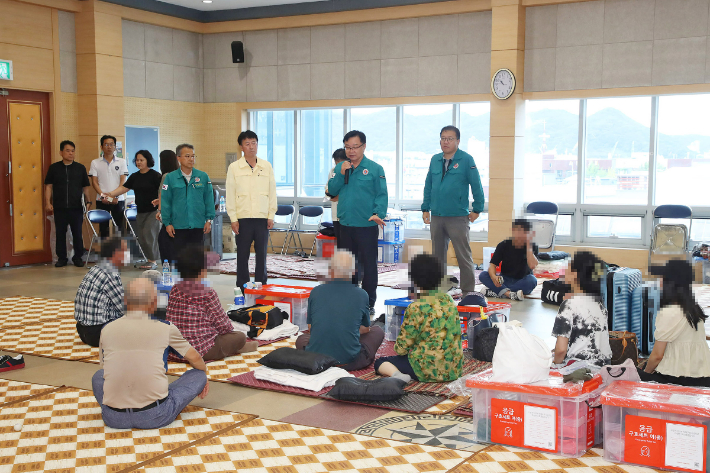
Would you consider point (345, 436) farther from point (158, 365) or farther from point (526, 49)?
point (526, 49)

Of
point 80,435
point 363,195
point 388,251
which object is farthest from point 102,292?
point 388,251

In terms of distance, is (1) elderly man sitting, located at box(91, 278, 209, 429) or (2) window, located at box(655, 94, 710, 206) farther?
(2) window, located at box(655, 94, 710, 206)

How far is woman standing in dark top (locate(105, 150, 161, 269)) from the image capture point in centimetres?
981

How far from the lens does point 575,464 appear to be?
3609mm

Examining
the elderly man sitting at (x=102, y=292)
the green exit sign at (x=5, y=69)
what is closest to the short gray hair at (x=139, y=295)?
the elderly man sitting at (x=102, y=292)

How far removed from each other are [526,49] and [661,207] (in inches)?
117

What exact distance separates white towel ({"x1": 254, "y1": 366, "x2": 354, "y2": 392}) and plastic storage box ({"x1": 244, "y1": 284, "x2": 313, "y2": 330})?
1659 millimetres

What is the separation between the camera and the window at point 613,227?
34.9 feet

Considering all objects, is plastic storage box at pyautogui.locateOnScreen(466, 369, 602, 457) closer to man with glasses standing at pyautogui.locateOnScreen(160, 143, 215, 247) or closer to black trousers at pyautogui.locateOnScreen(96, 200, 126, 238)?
man with glasses standing at pyautogui.locateOnScreen(160, 143, 215, 247)

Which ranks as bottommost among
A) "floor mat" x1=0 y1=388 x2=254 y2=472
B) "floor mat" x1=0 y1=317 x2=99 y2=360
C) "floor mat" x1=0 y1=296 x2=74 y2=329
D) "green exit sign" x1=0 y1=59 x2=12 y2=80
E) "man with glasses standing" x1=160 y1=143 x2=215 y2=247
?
"floor mat" x1=0 y1=388 x2=254 y2=472

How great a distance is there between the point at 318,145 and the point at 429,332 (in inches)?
331

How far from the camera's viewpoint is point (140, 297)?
154 inches

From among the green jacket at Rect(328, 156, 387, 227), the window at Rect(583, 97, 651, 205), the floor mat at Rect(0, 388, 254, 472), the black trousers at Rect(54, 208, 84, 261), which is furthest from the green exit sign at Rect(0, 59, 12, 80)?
the window at Rect(583, 97, 651, 205)

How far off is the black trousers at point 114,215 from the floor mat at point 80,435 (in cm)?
637
